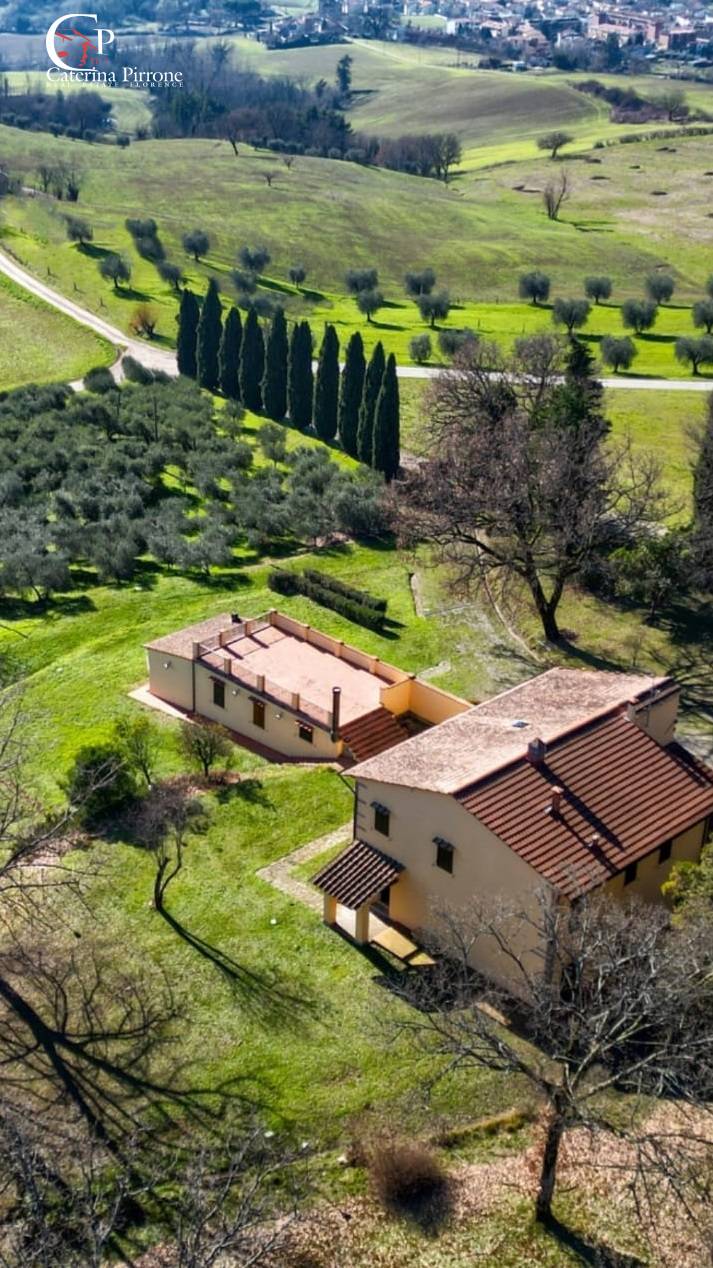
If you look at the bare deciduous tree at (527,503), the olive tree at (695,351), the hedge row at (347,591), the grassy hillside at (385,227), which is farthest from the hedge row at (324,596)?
the grassy hillside at (385,227)

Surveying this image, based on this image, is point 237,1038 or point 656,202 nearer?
point 237,1038

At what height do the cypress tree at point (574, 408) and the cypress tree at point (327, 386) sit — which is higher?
the cypress tree at point (574, 408)

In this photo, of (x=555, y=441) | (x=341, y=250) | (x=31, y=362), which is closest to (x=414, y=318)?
(x=341, y=250)

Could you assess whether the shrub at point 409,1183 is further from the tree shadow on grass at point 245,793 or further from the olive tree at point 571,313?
the olive tree at point 571,313

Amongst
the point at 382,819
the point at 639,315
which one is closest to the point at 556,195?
the point at 639,315

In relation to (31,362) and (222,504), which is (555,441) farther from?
(31,362)
